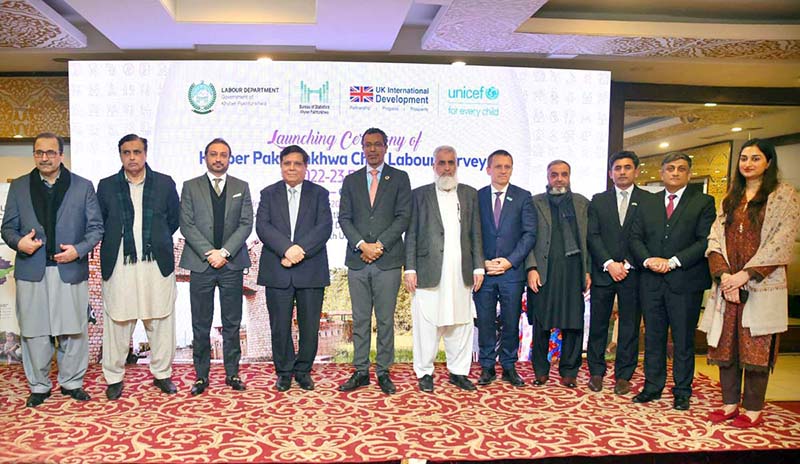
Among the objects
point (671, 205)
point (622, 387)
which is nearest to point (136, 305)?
point (622, 387)

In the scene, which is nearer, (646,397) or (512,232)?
(646,397)

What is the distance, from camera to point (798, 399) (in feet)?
13.8

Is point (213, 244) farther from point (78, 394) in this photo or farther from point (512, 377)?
point (512, 377)

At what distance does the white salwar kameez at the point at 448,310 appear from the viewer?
13.3 feet

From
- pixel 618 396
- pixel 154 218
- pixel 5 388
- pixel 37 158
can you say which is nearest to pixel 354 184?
pixel 154 218

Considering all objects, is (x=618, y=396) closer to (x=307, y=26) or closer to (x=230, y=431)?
(x=230, y=431)

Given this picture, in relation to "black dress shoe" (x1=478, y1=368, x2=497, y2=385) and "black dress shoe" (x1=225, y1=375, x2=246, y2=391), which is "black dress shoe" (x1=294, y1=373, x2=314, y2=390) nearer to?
"black dress shoe" (x1=225, y1=375, x2=246, y2=391)

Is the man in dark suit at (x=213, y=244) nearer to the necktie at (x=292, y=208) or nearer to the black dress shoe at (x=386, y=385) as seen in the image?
the necktie at (x=292, y=208)

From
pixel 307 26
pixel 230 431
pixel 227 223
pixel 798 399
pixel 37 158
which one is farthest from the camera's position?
pixel 307 26

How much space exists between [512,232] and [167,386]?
272 centimetres

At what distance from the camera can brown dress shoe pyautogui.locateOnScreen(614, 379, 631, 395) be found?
403 centimetres

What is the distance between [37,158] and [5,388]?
180cm

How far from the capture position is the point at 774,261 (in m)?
3.29

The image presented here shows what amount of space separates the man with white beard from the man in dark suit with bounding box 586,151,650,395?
858 millimetres
